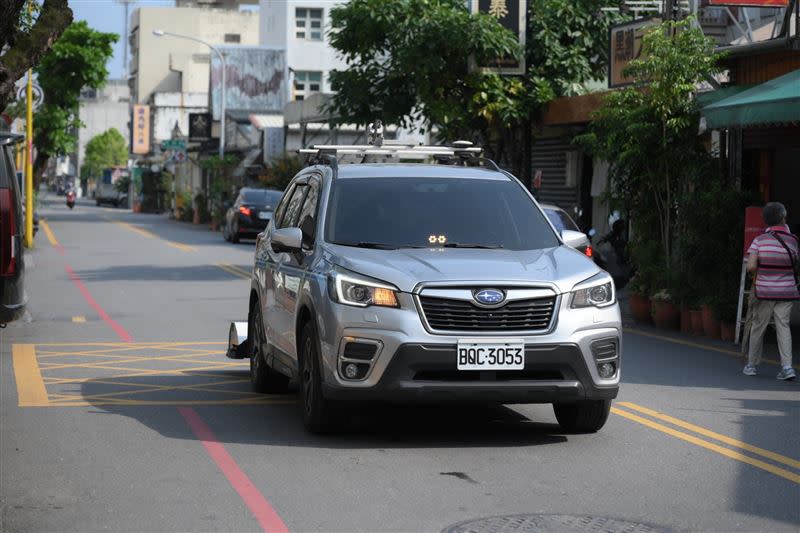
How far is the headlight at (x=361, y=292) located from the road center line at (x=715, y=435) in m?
2.46

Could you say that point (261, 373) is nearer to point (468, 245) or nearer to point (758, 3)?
point (468, 245)

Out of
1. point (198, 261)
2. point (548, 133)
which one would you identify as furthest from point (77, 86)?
point (548, 133)

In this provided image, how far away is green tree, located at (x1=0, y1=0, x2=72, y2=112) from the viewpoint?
1020cm

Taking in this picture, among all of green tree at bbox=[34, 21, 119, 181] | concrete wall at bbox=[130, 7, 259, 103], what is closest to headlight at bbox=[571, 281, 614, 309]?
green tree at bbox=[34, 21, 119, 181]

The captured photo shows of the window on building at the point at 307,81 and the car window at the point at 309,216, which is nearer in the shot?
the car window at the point at 309,216

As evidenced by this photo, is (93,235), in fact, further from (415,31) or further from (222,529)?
(222,529)

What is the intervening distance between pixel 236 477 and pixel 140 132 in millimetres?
101994

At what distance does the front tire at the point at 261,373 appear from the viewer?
11.7 metres

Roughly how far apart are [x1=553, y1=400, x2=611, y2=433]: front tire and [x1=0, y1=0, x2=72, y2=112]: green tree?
4.60m

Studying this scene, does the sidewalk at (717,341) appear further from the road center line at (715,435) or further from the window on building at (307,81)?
the window on building at (307,81)

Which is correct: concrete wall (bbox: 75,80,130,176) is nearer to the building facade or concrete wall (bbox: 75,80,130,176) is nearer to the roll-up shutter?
the building facade

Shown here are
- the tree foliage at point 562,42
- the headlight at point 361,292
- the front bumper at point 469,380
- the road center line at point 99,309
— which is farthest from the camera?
the tree foliage at point 562,42

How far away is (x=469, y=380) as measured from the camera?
8.90 metres

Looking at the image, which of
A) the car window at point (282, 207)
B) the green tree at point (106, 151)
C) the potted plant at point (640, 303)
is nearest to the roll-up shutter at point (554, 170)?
the potted plant at point (640, 303)
